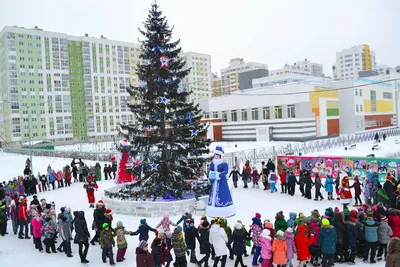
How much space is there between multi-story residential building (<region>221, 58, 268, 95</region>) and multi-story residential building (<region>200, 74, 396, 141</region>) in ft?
278

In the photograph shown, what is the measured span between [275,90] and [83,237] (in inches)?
1646

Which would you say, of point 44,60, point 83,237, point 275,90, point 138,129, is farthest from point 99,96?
point 83,237

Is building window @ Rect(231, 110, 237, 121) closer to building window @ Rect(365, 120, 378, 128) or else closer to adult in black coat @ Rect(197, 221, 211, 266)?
building window @ Rect(365, 120, 378, 128)

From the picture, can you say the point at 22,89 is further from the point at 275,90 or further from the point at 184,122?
the point at 184,122

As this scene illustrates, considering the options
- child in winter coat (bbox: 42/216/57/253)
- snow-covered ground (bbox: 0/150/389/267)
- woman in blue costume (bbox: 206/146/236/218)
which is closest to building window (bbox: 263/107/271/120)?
snow-covered ground (bbox: 0/150/389/267)

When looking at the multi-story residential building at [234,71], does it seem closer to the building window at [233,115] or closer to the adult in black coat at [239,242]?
the building window at [233,115]

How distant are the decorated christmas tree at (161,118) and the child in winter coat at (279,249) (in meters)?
7.74

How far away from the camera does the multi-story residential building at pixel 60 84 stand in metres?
70.2

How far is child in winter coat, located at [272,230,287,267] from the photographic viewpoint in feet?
26.7

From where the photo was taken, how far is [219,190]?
13461mm

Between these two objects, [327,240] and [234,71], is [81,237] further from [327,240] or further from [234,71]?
[234,71]

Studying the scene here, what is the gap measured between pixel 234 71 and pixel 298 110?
10470 centimetres

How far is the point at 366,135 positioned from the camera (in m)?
43.5

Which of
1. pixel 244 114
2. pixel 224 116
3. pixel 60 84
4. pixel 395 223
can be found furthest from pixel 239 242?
pixel 60 84
